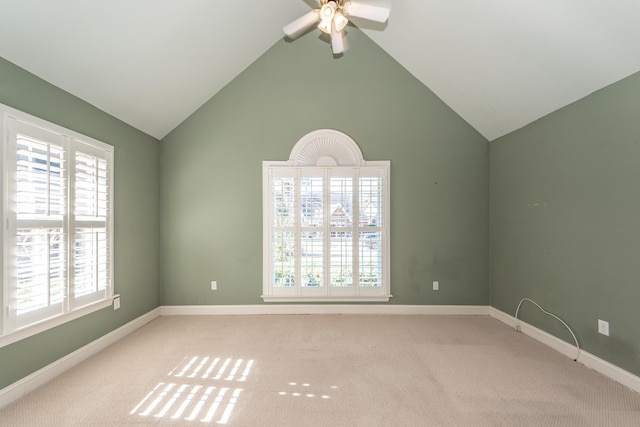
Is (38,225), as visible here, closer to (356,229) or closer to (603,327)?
(356,229)

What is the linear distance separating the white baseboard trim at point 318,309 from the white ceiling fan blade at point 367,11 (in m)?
3.09

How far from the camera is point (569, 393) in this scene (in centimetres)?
194

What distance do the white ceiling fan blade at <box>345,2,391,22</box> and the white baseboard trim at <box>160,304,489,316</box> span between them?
3.09 metres

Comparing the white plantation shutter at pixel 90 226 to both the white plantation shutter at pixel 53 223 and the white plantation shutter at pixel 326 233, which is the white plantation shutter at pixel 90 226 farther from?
the white plantation shutter at pixel 326 233

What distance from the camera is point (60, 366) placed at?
7.10 ft

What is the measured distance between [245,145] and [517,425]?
3.61 m

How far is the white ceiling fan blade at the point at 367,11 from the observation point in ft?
6.94

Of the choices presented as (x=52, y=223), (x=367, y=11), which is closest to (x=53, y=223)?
(x=52, y=223)

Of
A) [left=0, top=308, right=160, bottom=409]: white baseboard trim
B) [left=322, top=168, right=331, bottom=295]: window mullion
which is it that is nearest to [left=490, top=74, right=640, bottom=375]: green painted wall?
[left=322, top=168, right=331, bottom=295]: window mullion

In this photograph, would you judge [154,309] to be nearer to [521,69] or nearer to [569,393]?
[569,393]

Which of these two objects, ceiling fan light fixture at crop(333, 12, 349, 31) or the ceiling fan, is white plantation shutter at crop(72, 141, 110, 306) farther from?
ceiling fan light fixture at crop(333, 12, 349, 31)

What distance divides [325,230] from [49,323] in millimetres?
2647

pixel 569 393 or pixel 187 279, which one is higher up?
pixel 187 279

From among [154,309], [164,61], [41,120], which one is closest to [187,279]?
[154,309]
